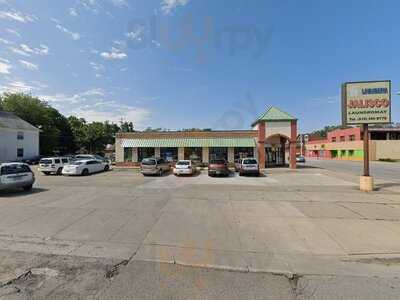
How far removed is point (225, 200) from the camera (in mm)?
10891

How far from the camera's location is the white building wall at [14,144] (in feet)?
136

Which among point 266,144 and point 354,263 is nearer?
point 354,263

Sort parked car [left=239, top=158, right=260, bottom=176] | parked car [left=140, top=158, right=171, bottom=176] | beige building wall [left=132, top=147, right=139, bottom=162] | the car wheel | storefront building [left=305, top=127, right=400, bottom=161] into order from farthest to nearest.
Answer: storefront building [left=305, top=127, right=400, bottom=161], beige building wall [left=132, top=147, right=139, bottom=162], parked car [left=140, top=158, right=171, bottom=176], parked car [left=239, top=158, right=260, bottom=176], the car wheel

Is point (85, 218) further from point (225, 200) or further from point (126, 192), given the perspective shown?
point (225, 200)

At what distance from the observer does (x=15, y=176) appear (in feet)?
41.6

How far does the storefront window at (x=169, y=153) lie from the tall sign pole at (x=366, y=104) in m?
19.7

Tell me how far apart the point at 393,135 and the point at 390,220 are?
64.3 metres

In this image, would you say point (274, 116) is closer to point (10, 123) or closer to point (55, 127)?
point (10, 123)

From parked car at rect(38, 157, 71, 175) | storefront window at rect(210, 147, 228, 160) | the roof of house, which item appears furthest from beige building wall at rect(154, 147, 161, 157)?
the roof of house

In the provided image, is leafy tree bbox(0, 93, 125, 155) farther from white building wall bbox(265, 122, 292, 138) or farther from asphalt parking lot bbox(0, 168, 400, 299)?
asphalt parking lot bbox(0, 168, 400, 299)

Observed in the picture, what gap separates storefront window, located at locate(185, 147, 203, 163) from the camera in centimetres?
2997

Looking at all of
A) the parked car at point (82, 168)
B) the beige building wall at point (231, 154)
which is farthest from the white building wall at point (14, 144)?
the beige building wall at point (231, 154)

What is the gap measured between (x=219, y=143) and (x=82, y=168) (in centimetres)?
1551

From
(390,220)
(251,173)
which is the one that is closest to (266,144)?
(251,173)
